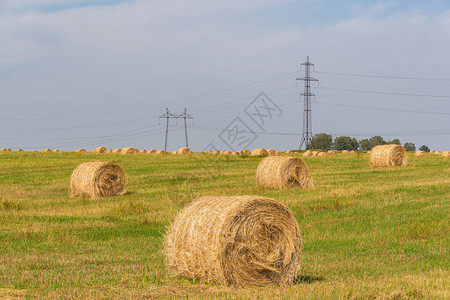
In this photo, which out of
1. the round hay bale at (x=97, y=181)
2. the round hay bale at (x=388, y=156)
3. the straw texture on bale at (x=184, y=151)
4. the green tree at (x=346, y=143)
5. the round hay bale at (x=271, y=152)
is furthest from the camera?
the green tree at (x=346, y=143)

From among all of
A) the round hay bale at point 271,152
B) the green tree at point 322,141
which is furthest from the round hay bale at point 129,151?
the green tree at point 322,141

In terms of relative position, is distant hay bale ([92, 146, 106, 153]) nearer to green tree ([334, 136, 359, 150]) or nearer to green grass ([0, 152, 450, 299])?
green grass ([0, 152, 450, 299])

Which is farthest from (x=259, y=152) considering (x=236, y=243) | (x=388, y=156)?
(x=236, y=243)

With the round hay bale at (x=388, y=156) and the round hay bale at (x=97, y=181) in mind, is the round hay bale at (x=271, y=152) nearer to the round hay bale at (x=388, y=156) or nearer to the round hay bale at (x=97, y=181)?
the round hay bale at (x=388, y=156)

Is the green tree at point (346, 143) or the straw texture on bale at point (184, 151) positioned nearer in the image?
the straw texture on bale at point (184, 151)

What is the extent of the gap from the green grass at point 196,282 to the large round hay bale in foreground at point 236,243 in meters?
0.36

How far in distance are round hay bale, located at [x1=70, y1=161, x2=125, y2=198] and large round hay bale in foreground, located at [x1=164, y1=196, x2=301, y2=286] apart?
1651cm

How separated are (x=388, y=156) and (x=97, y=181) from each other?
23575 mm

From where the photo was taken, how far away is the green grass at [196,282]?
963 cm

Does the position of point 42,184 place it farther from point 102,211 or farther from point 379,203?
point 379,203

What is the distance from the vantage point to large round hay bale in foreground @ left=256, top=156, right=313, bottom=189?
27.9 m

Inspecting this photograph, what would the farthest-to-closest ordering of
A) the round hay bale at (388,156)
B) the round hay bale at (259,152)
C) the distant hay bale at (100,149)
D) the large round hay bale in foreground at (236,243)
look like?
the distant hay bale at (100,149)
the round hay bale at (259,152)
the round hay bale at (388,156)
the large round hay bale in foreground at (236,243)

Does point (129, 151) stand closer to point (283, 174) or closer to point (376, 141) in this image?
point (283, 174)

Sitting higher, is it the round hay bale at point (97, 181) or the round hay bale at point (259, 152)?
the round hay bale at point (259, 152)
